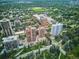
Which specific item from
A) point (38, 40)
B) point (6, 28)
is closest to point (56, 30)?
point (38, 40)

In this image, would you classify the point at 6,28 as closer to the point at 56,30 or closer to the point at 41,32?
the point at 41,32

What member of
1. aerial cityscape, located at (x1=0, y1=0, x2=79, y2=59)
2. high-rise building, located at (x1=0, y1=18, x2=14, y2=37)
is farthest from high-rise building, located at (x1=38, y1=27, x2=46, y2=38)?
high-rise building, located at (x1=0, y1=18, x2=14, y2=37)

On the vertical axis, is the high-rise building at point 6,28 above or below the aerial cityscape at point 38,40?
above

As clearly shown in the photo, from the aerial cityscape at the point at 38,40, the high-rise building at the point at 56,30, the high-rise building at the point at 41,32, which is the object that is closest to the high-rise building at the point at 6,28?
the aerial cityscape at the point at 38,40

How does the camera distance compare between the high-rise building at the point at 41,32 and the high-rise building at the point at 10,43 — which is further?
the high-rise building at the point at 41,32

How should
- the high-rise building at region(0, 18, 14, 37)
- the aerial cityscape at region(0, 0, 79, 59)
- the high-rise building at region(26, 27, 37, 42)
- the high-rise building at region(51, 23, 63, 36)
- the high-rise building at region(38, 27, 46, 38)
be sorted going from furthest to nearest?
the high-rise building at region(51, 23, 63, 36) → the high-rise building at region(0, 18, 14, 37) → the high-rise building at region(38, 27, 46, 38) → the high-rise building at region(26, 27, 37, 42) → the aerial cityscape at region(0, 0, 79, 59)

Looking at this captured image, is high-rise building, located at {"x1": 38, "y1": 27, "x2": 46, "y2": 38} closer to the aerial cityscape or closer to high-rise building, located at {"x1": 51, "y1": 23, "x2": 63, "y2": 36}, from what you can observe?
the aerial cityscape

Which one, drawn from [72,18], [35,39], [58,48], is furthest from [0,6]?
[58,48]

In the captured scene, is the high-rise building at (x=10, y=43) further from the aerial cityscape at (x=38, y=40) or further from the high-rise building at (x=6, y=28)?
the high-rise building at (x=6, y=28)

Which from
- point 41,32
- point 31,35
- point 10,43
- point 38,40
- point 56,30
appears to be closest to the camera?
point 10,43

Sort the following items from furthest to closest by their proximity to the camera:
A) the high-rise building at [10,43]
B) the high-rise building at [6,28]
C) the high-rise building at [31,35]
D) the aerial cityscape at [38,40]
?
the high-rise building at [6,28] → the high-rise building at [31,35] → the high-rise building at [10,43] → the aerial cityscape at [38,40]

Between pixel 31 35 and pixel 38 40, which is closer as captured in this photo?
pixel 38 40

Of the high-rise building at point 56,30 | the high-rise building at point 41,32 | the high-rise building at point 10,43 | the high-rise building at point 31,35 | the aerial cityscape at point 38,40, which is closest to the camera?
the aerial cityscape at point 38,40

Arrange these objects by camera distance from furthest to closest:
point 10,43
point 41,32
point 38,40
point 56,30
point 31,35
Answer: point 56,30
point 41,32
point 31,35
point 38,40
point 10,43
